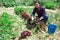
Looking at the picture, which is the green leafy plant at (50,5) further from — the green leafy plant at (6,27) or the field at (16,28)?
the green leafy plant at (6,27)

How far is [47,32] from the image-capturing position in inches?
303

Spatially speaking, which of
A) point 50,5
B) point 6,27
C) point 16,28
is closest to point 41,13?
point 16,28

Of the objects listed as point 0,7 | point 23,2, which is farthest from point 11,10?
point 23,2

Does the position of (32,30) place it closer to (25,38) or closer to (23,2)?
(25,38)

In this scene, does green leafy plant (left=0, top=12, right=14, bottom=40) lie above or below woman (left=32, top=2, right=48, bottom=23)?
below

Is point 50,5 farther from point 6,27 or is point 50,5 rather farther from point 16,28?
point 6,27

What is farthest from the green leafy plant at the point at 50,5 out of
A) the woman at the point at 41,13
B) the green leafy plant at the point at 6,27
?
the green leafy plant at the point at 6,27

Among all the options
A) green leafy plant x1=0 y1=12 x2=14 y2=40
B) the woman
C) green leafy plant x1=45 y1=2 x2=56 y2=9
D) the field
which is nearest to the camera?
green leafy plant x1=0 y1=12 x2=14 y2=40

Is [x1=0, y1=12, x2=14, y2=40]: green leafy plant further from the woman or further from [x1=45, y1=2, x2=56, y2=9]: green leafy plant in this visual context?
[x1=45, y1=2, x2=56, y2=9]: green leafy plant

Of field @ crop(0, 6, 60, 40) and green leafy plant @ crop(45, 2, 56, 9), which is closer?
field @ crop(0, 6, 60, 40)

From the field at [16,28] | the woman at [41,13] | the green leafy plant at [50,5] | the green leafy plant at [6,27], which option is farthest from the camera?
the green leafy plant at [50,5]

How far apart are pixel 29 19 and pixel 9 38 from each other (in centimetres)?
142

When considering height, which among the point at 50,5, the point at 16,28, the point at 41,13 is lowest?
the point at 16,28

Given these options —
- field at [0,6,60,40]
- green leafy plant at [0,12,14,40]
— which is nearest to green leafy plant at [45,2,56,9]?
field at [0,6,60,40]
